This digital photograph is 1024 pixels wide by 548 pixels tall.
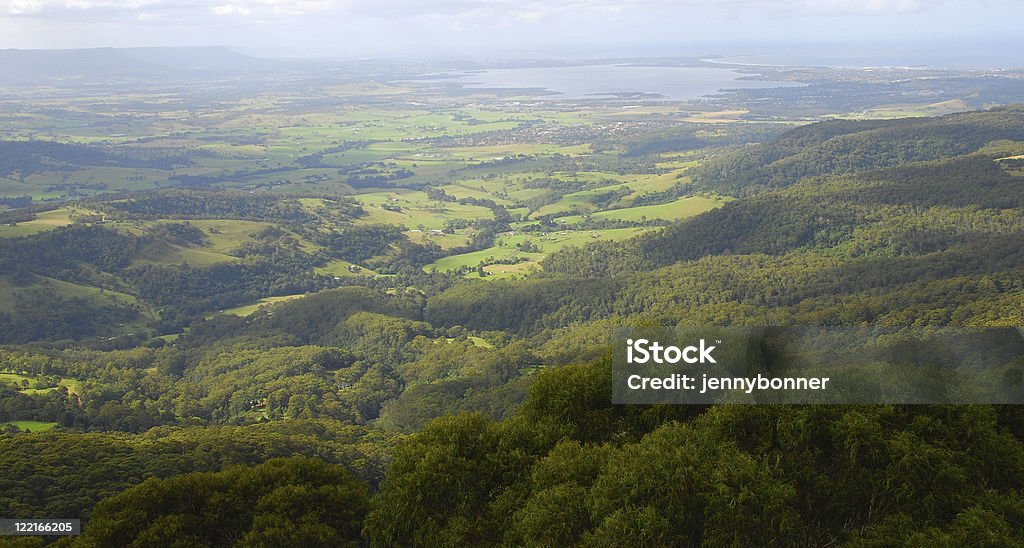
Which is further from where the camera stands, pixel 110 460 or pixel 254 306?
pixel 254 306

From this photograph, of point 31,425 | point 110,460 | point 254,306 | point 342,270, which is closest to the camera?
point 110,460

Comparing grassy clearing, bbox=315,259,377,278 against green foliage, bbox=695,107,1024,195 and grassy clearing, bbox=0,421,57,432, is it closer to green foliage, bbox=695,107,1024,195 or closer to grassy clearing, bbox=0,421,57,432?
grassy clearing, bbox=0,421,57,432

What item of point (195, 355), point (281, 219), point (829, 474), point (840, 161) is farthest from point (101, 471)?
point (840, 161)

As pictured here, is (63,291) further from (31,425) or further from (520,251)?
(520,251)

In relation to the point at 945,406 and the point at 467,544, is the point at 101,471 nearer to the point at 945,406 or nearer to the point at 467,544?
the point at 467,544

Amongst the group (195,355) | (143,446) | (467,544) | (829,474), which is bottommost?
(195,355)

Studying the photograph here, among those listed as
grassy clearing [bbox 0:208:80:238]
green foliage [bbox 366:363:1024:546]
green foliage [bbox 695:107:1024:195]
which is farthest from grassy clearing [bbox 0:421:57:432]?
green foliage [bbox 695:107:1024:195]

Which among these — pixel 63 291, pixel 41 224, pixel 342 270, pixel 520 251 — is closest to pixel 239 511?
pixel 63 291

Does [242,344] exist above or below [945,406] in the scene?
below

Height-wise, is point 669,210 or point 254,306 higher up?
point 669,210
